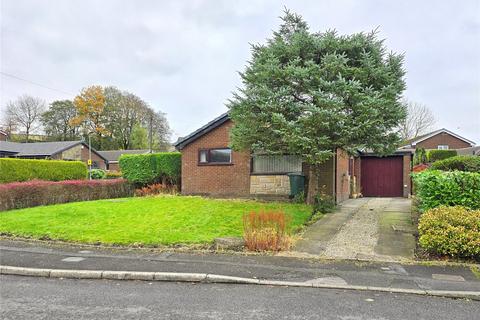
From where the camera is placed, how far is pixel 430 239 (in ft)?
23.3

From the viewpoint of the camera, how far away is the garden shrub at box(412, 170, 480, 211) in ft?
26.1

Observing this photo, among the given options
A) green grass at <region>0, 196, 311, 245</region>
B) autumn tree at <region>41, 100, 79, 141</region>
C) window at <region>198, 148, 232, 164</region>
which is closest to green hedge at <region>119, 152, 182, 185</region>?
window at <region>198, 148, 232, 164</region>

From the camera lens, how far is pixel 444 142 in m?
45.1

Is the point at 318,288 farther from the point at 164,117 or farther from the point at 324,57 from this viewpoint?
the point at 164,117

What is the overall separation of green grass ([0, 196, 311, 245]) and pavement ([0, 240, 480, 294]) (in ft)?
3.24

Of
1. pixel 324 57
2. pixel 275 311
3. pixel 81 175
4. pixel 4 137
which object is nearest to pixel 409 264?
pixel 275 311

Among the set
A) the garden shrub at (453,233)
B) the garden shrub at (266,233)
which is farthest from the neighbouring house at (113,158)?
the garden shrub at (453,233)

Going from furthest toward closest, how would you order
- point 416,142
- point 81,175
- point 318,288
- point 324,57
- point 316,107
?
point 416,142 < point 81,175 < point 324,57 < point 316,107 < point 318,288

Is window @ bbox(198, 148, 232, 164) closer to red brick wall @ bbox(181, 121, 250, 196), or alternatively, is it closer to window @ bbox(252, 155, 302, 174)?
red brick wall @ bbox(181, 121, 250, 196)

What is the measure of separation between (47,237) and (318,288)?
7.09 m

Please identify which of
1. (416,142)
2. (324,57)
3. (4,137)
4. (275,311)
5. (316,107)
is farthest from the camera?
(4,137)

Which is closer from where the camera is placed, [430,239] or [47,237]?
[430,239]

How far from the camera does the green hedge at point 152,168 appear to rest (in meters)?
17.9

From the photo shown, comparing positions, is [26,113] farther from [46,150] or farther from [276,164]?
[276,164]
